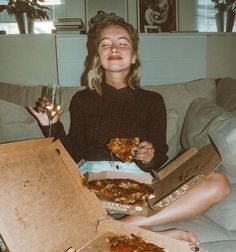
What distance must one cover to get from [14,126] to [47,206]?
94cm

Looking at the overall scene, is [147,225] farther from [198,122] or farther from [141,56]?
[141,56]

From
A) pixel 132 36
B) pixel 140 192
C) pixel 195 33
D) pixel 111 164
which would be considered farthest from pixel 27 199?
pixel 195 33

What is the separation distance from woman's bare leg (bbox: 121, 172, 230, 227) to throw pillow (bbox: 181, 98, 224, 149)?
0.36 metres

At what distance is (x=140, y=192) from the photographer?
51.4 inches

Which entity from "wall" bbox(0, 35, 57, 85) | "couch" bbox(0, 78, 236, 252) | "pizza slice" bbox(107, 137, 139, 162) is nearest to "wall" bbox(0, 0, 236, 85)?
"wall" bbox(0, 35, 57, 85)

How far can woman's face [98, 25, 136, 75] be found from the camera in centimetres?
183

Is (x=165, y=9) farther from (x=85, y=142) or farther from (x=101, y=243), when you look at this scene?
(x=101, y=243)

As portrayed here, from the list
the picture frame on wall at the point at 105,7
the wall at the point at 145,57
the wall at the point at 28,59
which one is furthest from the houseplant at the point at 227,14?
the wall at the point at 28,59

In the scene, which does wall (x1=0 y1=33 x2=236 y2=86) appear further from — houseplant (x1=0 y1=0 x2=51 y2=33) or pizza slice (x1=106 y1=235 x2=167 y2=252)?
pizza slice (x1=106 y1=235 x2=167 y2=252)

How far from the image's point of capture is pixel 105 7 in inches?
122

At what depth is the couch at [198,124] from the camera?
1444 mm

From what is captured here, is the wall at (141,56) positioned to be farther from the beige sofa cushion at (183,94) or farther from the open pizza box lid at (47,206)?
the open pizza box lid at (47,206)

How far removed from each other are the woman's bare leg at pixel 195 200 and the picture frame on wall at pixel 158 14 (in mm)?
1993

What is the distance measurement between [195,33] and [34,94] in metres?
1.46
